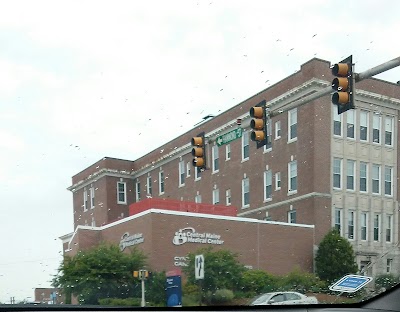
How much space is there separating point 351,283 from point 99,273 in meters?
1.50

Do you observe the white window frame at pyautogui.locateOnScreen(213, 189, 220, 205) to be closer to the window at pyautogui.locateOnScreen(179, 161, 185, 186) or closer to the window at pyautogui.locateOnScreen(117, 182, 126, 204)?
the window at pyautogui.locateOnScreen(179, 161, 185, 186)

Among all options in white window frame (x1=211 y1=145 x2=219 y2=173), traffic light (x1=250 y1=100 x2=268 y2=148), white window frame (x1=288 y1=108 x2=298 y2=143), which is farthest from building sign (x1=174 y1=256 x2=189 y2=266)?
white window frame (x1=288 y1=108 x2=298 y2=143)

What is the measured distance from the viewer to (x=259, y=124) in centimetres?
326

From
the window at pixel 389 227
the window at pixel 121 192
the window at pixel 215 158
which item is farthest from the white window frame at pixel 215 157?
the window at pixel 389 227

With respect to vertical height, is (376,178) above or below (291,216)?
above

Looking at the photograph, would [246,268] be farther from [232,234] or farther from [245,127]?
[245,127]

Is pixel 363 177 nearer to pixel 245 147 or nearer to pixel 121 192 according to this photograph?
pixel 245 147

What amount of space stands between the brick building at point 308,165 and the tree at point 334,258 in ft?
0.16

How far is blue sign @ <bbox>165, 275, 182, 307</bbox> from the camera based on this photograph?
3146mm

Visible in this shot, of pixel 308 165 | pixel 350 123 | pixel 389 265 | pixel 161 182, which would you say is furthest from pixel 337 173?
pixel 161 182

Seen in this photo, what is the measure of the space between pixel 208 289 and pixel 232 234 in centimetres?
34

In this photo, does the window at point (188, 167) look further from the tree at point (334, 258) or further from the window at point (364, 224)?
the window at point (364, 224)

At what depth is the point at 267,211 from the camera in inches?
133

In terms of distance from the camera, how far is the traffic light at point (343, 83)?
335 centimetres
